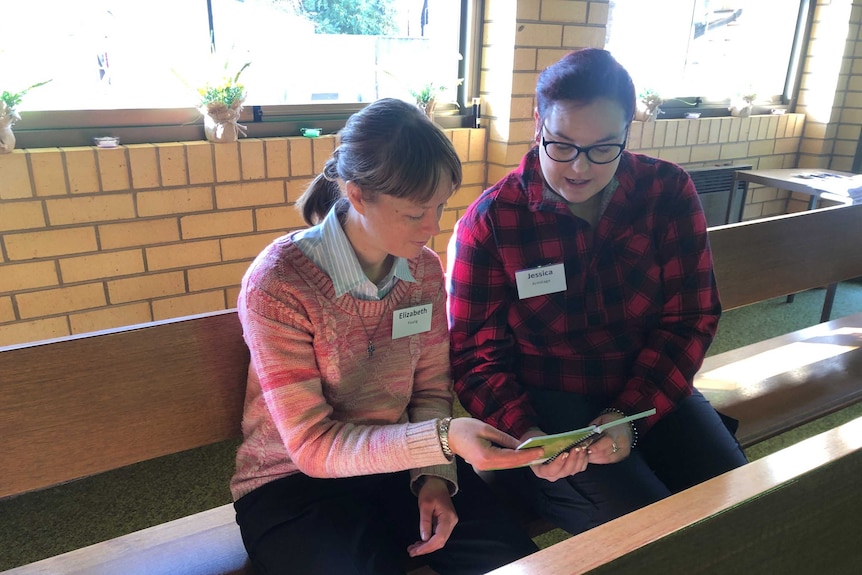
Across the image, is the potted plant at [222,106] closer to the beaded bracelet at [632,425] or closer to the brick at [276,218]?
the brick at [276,218]

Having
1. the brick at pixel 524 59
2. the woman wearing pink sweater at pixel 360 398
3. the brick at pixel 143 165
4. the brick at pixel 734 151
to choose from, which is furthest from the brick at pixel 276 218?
the brick at pixel 734 151

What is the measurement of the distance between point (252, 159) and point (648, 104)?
86.0 inches

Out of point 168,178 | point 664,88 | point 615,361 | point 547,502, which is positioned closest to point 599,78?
point 615,361

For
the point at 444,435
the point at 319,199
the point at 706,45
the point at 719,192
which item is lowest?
the point at 719,192

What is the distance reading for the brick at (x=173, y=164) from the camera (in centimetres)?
227

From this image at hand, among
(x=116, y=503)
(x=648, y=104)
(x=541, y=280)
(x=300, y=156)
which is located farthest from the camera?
(x=648, y=104)

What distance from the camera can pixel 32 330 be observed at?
87.2 inches

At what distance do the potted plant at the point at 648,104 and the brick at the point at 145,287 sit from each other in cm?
247

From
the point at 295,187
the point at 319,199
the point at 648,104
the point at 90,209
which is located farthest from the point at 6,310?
the point at 648,104

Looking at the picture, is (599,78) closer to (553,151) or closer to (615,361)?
(553,151)

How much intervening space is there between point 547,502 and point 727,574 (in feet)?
2.19

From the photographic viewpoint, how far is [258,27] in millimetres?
2529

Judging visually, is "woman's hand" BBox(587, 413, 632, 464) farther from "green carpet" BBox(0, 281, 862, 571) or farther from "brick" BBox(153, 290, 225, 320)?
"brick" BBox(153, 290, 225, 320)

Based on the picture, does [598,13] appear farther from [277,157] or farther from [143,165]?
[143,165]
